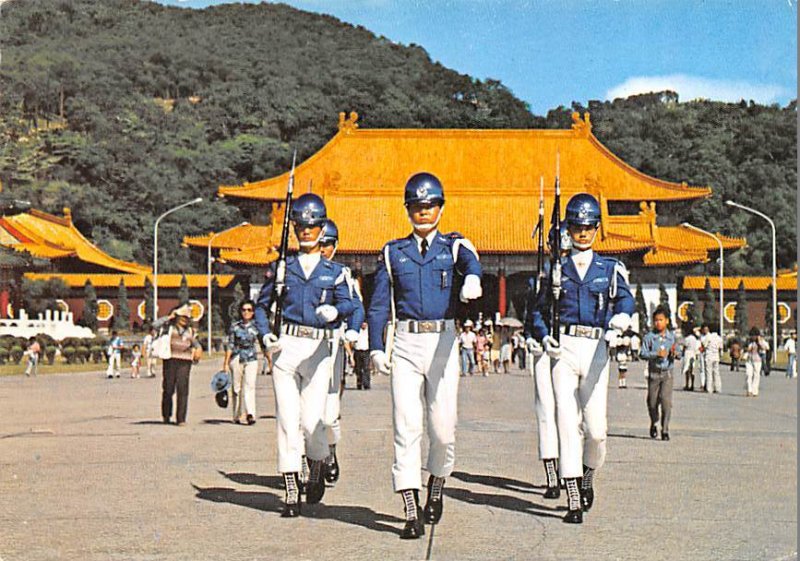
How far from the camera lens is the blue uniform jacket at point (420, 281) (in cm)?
782

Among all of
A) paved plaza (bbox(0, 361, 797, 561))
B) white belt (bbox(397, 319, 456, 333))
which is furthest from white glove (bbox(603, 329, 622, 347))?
white belt (bbox(397, 319, 456, 333))

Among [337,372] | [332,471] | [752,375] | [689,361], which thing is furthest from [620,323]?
[689,361]

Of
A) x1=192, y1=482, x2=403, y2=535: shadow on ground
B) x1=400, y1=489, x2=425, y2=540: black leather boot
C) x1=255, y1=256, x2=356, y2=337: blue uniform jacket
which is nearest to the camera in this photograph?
x1=400, y1=489, x2=425, y2=540: black leather boot

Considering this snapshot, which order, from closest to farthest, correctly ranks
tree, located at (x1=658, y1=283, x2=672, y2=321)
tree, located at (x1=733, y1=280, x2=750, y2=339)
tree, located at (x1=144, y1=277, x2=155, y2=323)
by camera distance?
tree, located at (x1=733, y1=280, x2=750, y2=339), tree, located at (x1=658, y1=283, x2=672, y2=321), tree, located at (x1=144, y1=277, x2=155, y2=323)

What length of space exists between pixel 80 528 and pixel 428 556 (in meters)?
2.23

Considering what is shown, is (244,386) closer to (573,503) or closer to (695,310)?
(573,503)

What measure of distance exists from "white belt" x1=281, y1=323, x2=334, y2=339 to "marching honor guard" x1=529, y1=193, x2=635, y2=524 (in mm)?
1475

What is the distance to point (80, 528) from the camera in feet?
24.7

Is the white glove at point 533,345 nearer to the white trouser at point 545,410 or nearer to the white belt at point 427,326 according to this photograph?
the white trouser at point 545,410

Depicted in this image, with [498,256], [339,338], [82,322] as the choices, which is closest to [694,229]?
[498,256]

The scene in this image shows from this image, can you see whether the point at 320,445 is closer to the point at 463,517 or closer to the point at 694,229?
the point at 463,517

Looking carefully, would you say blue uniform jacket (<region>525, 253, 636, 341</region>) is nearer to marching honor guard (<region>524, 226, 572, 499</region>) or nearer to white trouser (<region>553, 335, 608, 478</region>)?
white trouser (<region>553, 335, 608, 478</region>)

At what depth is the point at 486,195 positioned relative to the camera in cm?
5994

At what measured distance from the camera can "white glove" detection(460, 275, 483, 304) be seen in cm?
762
